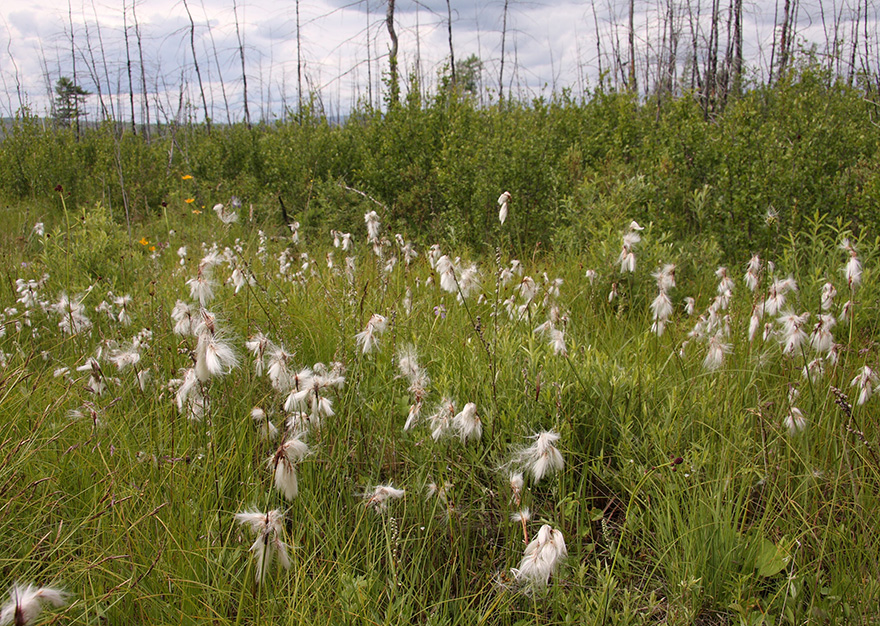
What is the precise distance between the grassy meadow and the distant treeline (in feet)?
5.14

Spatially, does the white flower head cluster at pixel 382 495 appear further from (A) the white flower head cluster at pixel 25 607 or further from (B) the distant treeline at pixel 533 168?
(B) the distant treeline at pixel 533 168

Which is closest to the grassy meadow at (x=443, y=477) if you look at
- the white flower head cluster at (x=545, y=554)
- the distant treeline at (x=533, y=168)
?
the white flower head cluster at (x=545, y=554)

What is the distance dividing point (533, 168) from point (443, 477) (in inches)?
180

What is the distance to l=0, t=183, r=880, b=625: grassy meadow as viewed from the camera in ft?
4.80

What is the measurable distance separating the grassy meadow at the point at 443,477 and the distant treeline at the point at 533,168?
5.14 feet

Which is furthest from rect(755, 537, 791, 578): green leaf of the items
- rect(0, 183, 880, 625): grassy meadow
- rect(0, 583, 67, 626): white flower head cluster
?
rect(0, 583, 67, 626): white flower head cluster

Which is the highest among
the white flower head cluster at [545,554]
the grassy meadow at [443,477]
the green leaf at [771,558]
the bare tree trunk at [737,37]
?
the bare tree trunk at [737,37]

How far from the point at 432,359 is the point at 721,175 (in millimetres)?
3550

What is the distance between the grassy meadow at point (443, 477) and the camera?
146 cm

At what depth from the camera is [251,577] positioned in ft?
5.16

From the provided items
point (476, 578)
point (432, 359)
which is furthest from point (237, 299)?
point (476, 578)

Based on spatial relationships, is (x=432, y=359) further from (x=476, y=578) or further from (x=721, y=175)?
(x=721, y=175)

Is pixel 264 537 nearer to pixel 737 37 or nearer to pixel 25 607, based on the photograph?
pixel 25 607

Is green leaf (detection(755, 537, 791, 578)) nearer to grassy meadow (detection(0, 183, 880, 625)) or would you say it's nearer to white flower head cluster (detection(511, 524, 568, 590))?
Answer: grassy meadow (detection(0, 183, 880, 625))
